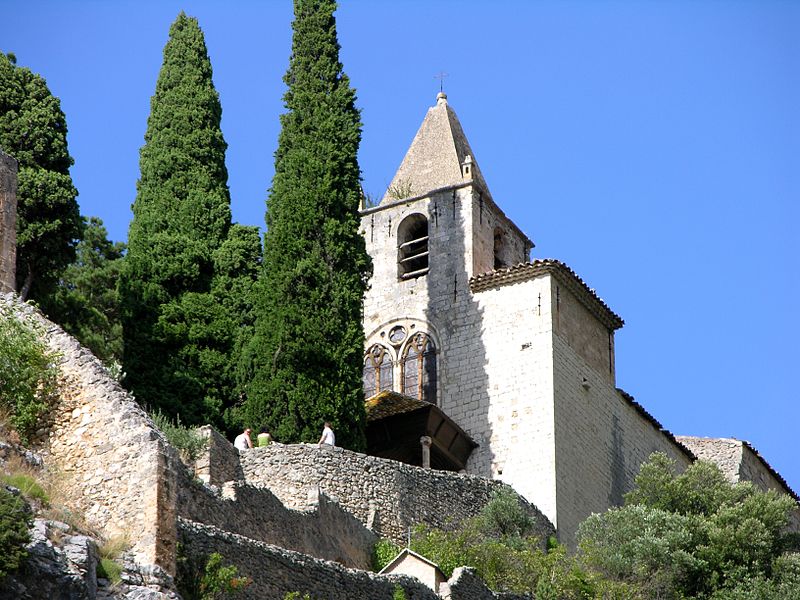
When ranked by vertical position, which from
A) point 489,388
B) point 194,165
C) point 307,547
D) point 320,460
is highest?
point 194,165

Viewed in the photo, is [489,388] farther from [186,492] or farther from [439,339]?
[186,492]

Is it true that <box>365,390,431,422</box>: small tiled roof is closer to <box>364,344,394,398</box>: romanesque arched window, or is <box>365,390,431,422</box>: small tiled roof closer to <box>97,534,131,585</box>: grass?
<box>364,344,394,398</box>: romanesque arched window

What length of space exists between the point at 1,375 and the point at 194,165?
1403 cm

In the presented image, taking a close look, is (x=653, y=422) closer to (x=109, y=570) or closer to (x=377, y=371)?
(x=377, y=371)

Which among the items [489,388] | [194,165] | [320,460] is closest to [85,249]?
[194,165]

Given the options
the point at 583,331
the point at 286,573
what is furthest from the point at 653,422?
the point at 286,573

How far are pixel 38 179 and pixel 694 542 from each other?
44.9 feet

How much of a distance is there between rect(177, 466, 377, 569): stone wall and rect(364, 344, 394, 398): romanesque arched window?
35.6ft

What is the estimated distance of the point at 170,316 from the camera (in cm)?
3572

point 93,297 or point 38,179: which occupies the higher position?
point 93,297

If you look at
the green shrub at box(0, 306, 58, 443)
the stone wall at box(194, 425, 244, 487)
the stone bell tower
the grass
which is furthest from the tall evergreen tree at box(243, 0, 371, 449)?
the grass

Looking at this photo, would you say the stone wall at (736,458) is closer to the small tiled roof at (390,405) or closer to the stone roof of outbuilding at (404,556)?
the small tiled roof at (390,405)

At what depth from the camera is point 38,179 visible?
33062mm

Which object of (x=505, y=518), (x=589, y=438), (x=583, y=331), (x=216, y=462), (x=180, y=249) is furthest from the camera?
(x=583, y=331)
